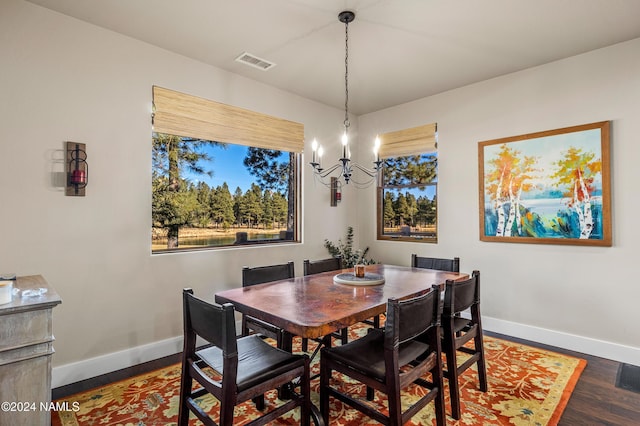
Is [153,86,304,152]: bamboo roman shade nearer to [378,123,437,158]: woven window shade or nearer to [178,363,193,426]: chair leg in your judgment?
[378,123,437,158]: woven window shade

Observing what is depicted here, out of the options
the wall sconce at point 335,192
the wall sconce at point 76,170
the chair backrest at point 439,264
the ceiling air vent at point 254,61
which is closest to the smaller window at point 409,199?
the wall sconce at point 335,192

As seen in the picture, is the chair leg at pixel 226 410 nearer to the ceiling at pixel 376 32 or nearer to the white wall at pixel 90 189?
the white wall at pixel 90 189

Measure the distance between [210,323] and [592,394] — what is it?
273 cm

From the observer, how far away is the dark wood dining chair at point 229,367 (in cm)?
157

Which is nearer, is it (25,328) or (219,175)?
(25,328)

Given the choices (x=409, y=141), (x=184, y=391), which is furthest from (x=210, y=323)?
(x=409, y=141)

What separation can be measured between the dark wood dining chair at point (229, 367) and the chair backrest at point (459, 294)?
1.00 metres

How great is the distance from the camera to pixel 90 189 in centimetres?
279

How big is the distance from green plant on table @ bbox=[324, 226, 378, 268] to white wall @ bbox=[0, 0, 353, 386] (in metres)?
1.77

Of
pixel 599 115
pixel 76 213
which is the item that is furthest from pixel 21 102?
pixel 599 115

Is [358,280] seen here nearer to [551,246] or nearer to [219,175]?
[219,175]

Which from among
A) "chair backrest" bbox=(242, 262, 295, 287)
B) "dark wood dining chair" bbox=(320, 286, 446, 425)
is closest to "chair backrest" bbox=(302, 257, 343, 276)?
"chair backrest" bbox=(242, 262, 295, 287)

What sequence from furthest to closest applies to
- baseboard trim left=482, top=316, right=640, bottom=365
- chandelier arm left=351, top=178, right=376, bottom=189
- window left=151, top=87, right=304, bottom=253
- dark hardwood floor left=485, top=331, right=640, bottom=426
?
1. chandelier arm left=351, top=178, right=376, bottom=189
2. window left=151, top=87, right=304, bottom=253
3. baseboard trim left=482, top=316, right=640, bottom=365
4. dark hardwood floor left=485, top=331, right=640, bottom=426

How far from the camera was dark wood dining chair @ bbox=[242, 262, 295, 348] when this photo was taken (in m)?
2.41
